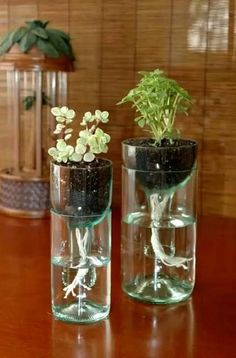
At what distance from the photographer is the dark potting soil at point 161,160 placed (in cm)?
80

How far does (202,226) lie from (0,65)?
56 cm

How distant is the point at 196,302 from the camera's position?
84 centimetres

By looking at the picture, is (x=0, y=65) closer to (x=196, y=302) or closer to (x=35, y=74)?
(x=35, y=74)

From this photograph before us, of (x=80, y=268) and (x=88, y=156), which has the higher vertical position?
(x=88, y=156)

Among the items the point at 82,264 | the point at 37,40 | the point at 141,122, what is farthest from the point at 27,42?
the point at 82,264

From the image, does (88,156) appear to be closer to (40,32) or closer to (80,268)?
(80,268)

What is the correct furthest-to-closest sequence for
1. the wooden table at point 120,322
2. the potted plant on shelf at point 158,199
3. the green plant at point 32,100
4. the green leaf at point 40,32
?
1. the green plant at point 32,100
2. the green leaf at point 40,32
3. the potted plant on shelf at point 158,199
4. the wooden table at point 120,322

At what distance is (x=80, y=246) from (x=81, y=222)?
4 centimetres

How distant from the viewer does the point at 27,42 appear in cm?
120

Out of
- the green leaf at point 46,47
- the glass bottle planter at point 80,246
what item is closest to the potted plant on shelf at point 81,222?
the glass bottle planter at point 80,246

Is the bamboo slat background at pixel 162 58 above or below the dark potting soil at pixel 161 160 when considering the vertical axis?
above

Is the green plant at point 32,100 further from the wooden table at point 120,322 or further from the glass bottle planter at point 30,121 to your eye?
the wooden table at point 120,322

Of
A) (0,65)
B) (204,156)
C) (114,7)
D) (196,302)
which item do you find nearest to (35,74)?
(0,65)

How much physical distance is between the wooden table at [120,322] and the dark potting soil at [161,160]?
0.18 metres
